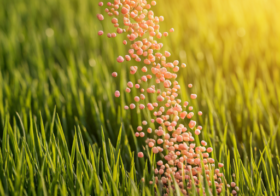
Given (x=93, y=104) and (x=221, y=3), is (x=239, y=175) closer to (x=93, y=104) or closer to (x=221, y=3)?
(x=93, y=104)

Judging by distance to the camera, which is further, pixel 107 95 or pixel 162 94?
pixel 107 95

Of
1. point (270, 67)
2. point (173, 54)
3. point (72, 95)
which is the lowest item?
point (72, 95)

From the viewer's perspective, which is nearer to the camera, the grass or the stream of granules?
the stream of granules

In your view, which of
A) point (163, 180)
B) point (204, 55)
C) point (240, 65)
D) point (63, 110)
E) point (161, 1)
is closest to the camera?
point (163, 180)

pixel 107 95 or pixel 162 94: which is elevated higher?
pixel 107 95

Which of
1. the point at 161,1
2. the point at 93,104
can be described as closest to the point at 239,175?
the point at 93,104

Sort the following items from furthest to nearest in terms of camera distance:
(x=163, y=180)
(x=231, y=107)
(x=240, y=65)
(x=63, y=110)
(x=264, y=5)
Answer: (x=264, y=5), (x=240, y=65), (x=231, y=107), (x=63, y=110), (x=163, y=180)

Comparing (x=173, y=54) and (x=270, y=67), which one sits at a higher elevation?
(x=173, y=54)

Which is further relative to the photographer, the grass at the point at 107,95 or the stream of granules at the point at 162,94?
the grass at the point at 107,95
